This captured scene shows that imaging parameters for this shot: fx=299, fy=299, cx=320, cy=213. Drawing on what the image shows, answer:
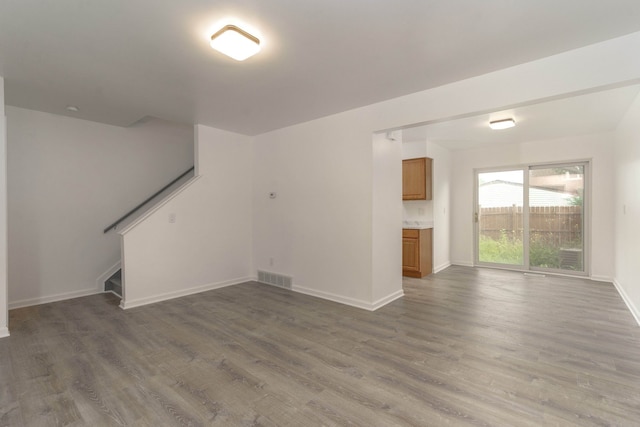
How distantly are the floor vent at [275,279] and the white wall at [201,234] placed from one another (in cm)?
34

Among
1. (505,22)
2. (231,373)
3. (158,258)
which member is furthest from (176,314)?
(505,22)

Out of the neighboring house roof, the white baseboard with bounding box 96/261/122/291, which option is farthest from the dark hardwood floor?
the neighboring house roof

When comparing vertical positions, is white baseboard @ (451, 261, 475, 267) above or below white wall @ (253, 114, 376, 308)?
below

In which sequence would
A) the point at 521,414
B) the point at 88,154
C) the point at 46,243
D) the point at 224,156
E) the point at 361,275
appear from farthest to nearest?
the point at 224,156, the point at 88,154, the point at 46,243, the point at 361,275, the point at 521,414

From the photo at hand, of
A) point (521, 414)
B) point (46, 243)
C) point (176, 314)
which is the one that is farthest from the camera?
point (46, 243)

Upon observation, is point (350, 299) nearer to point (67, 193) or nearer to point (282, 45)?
point (282, 45)

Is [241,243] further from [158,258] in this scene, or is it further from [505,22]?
[505,22]

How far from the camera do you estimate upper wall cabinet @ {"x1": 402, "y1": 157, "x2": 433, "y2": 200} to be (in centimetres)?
582

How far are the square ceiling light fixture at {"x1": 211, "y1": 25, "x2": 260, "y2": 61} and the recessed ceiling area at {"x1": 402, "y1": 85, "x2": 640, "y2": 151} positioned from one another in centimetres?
296

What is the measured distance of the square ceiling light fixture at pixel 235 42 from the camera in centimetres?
212

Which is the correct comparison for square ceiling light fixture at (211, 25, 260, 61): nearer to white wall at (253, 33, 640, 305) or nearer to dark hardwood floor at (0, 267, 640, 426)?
white wall at (253, 33, 640, 305)

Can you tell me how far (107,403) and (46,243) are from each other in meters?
3.41

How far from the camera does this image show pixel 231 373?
2.34m

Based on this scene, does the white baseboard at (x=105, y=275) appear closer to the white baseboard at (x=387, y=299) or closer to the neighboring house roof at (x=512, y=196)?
the white baseboard at (x=387, y=299)
